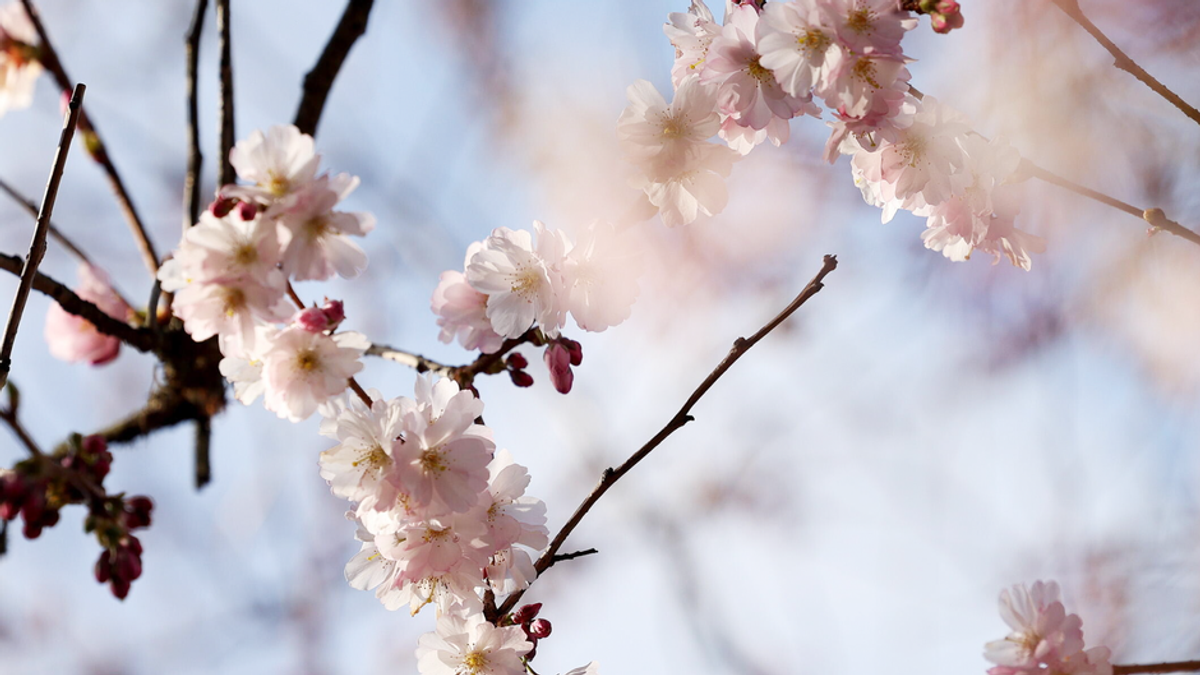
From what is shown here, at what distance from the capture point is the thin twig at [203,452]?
209cm

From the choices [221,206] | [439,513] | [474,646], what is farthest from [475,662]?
[221,206]

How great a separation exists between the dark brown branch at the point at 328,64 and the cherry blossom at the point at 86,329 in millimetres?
604

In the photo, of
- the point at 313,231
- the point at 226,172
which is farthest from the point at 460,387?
the point at 226,172

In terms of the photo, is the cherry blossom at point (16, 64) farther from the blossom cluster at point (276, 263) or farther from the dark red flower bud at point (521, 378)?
the dark red flower bud at point (521, 378)

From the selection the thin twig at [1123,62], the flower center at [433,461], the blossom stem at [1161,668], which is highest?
the thin twig at [1123,62]

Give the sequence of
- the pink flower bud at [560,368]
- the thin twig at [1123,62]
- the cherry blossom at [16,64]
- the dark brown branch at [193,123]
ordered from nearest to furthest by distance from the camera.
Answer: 1. the thin twig at [1123,62]
2. the pink flower bud at [560,368]
3. the dark brown branch at [193,123]
4. the cherry blossom at [16,64]

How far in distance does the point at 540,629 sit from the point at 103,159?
1585 millimetres

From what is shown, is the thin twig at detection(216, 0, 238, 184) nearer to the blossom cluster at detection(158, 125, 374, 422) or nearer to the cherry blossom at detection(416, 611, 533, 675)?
the blossom cluster at detection(158, 125, 374, 422)

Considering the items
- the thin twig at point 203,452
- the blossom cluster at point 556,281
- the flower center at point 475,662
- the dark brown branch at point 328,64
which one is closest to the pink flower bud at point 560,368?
the blossom cluster at point 556,281

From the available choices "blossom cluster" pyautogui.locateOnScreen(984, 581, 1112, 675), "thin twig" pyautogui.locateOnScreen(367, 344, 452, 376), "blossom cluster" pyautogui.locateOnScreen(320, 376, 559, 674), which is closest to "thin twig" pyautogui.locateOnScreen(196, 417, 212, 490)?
"thin twig" pyautogui.locateOnScreen(367, 344, 452, 376)

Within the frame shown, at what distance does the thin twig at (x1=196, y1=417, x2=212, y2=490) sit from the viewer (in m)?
2.09

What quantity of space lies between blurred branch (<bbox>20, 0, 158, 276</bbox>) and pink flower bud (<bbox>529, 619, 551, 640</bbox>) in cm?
135

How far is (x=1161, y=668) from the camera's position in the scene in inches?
30.3

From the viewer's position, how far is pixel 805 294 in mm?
954
